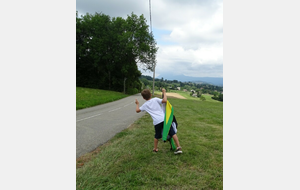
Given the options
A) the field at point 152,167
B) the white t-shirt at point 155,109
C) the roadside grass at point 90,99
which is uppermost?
the white t-shirt at point 155,109

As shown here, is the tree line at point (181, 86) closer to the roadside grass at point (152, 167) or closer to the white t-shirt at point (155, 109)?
the white t-shirt at point (155, 109)

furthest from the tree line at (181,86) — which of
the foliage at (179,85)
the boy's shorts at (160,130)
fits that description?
the boy's shorts at (160,130)

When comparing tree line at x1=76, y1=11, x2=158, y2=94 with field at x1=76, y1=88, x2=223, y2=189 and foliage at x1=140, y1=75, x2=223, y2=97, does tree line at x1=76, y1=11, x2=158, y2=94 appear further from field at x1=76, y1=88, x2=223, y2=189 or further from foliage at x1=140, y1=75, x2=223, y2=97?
field at x1=76, y1=88, x2=223, y2=189

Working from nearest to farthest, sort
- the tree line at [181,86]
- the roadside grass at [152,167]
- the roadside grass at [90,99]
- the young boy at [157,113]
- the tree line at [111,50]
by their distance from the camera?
1. the roadside grass at [152,167]
2. the young boy at [157,113]
3. the tree line at [181,86]
4. the roadside grass at [90,99]
5. the tree line at [111,50]

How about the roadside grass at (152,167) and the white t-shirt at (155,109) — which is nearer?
the roadside grass at (152,167)

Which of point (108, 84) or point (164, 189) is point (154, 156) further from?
point (108, 84)

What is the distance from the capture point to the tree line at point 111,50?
4175 centimetres

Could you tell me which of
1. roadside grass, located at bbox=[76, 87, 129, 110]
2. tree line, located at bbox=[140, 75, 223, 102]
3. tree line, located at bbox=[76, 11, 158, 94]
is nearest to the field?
tree line, located at bbox=[140, 75, 223, 102]

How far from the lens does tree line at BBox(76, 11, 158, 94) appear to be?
41.8 metres

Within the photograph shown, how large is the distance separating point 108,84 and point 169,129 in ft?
145

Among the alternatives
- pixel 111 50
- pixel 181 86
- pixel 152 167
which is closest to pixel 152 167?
pixel 152 167

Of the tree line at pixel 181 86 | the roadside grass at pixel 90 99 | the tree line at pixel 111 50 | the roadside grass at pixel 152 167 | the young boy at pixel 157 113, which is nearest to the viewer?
the roadside grass at pixel 152 167

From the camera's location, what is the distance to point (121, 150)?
4379mm

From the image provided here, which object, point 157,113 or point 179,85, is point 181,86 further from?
point 157,113
